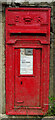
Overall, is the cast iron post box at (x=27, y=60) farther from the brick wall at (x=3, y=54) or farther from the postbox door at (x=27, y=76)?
the brick wall at (x=3, y=54)

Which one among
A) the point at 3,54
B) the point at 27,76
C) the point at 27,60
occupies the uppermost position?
the point at 3,54

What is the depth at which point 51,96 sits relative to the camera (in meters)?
4.00

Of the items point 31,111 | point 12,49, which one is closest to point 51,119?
point 31,111

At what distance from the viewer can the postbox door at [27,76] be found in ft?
13.0

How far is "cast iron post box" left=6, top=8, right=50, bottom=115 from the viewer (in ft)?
12.8

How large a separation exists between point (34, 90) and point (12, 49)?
1.14 m

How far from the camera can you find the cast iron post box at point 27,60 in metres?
3.89

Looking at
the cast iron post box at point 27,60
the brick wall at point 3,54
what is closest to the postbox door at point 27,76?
the cast iron post box at point 27,60

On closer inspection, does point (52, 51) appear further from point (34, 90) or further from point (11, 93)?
point (11, 93)

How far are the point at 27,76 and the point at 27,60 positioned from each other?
0.39 metres

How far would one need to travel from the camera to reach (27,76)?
13.1 feet

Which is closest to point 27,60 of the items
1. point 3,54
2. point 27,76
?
point 27,76

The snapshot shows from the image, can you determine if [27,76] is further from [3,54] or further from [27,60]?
[3,54]

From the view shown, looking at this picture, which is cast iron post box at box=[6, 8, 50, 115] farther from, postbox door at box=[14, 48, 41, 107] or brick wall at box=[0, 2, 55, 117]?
brick wall at box=[0, 2, 55, 117]
